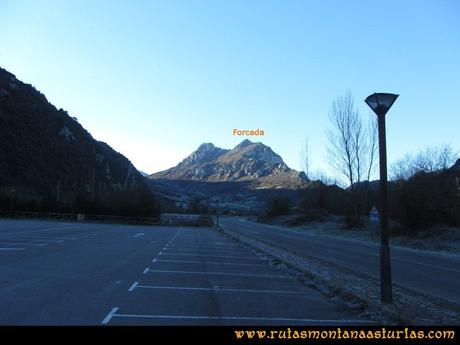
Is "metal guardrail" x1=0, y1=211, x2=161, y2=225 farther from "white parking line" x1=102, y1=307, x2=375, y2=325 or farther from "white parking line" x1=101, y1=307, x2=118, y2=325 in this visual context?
"white parking line" x1=102, y1=307, x2=375, y2=325

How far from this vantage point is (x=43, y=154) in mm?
110750

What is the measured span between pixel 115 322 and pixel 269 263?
42.4 feet

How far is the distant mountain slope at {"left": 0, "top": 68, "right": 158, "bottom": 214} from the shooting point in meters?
103

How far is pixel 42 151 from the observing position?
11088cm

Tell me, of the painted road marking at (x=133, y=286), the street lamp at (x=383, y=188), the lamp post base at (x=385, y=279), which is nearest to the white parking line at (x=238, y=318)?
the lamp post base at (x=385, y=279)

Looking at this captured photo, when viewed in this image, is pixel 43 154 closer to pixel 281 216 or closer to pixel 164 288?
pixel 281 216

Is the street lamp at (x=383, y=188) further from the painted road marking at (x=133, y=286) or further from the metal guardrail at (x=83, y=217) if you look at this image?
the metal guardrail at (x=83, y=217)

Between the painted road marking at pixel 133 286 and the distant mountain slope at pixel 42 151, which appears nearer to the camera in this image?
the painted road marking at pixel 133 286

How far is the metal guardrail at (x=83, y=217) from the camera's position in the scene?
7800cm

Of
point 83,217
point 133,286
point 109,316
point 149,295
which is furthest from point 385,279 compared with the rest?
point 83,217

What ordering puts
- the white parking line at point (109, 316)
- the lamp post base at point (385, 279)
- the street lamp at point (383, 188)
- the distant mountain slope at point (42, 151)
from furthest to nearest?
the distant mountain slope at point (42, 151) < the street lamp at point (383, 188) < the lamp post base at point (385, 279) < the white parking line at point (109, 316)

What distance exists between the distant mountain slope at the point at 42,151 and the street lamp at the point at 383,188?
87.8 meters

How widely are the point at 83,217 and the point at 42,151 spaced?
3459 cm
